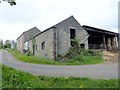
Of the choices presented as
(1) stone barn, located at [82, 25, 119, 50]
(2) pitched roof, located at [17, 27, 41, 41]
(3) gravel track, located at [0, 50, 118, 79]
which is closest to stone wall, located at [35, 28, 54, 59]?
(1) stone barn, located at [82, 25, 119, 50]

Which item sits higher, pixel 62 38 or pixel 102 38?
pixel 102 38

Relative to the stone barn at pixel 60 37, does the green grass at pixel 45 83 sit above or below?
below

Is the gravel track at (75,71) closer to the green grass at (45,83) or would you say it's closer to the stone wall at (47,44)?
the green grass at (45,83)

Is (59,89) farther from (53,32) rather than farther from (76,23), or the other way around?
(76,23)

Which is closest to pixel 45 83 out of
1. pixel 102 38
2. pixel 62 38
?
pixel 62 38

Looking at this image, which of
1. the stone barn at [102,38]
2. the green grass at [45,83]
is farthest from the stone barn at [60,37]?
the green grass at [45,83]

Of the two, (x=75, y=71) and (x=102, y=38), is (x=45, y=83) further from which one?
(x=102, y=38)

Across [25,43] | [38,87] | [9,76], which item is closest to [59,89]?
[38,87]

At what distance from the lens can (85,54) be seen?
2980 centimetres

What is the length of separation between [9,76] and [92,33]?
3154 centimetres

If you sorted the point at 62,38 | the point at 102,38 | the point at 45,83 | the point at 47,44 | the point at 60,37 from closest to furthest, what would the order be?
the point at 45,83, the point at 60,37, the point at 62,38, the point at 47,44, the point at 102,38

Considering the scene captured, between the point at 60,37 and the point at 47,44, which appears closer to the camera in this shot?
the point at 60,37

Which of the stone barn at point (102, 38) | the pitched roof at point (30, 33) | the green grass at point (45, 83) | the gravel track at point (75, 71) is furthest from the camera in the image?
the pitched roof at point (30, 33)

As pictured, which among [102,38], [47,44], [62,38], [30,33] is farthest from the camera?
[30,33]
